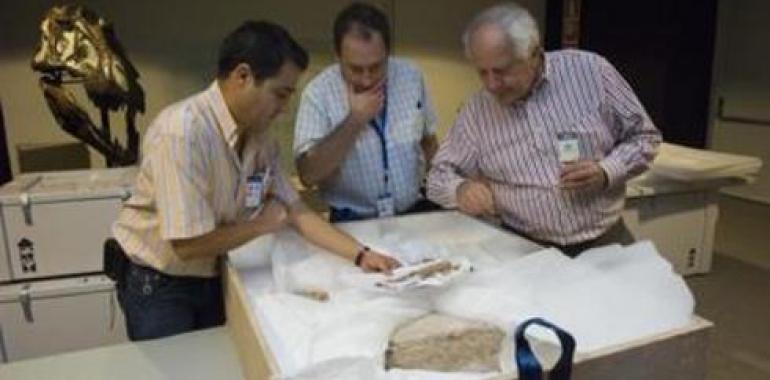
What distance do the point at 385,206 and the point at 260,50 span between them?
0.67 m

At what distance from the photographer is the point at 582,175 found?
4.58ft

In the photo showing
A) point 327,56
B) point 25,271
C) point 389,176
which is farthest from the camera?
point 327,56

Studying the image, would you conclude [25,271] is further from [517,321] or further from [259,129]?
[517,321]

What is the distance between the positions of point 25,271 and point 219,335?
121 cm

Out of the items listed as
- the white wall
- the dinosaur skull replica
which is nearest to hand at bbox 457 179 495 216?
the dinosaur skull replica

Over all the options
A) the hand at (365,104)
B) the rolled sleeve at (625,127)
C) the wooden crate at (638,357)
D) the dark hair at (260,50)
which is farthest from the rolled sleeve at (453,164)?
the wooden crate at (638,357)

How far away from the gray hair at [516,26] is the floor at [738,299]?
5.18ft

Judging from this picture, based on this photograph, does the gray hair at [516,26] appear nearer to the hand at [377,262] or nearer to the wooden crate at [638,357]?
the hand at [377,262]

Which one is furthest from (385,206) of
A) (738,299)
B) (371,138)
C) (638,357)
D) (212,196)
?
(738,299)

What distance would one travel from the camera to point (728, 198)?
4.76m

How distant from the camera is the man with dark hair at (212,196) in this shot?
112 cm

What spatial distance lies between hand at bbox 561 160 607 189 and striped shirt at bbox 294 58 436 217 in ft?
1.49

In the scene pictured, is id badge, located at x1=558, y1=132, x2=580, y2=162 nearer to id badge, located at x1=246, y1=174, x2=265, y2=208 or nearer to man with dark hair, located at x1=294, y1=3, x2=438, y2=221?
man with dark hair, located at x1=294, y1=3, x2=438, y2=221

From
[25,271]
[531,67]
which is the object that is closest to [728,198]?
[531,67]
